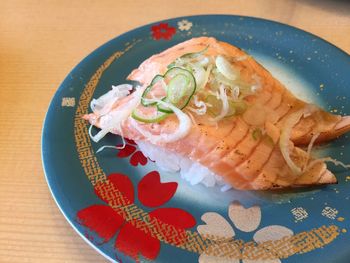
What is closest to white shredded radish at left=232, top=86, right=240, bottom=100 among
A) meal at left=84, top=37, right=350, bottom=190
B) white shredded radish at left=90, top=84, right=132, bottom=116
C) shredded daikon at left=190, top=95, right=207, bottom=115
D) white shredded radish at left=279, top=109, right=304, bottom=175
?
meal at left=84, top=37, right=350, bottom=190

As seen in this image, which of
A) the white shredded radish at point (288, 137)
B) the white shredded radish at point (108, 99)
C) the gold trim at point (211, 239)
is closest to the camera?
the gold trim at point (211, 239)

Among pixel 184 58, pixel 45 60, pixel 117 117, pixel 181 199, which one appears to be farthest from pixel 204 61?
pixel 45 60

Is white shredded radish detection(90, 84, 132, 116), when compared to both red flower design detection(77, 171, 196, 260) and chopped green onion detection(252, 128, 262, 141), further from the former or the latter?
chopped green onion detection(252, 128, 262, 141)

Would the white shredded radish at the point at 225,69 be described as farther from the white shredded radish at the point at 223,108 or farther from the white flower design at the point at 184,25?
the white flower design at the point at 184,25

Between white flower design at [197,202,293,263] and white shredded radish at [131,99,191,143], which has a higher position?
white shredded radish at [131,99,191,143]

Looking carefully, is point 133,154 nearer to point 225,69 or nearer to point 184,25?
point 225,69

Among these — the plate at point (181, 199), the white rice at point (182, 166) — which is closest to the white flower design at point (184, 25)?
the plate at point (181, 199)
